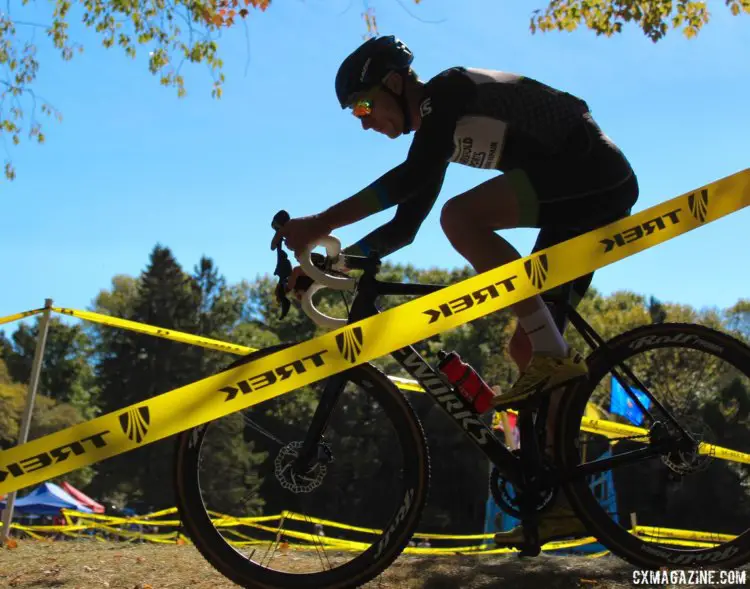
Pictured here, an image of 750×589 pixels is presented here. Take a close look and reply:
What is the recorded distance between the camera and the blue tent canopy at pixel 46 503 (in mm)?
29844

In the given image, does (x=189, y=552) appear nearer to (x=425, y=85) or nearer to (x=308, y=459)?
(x=308, y=459)

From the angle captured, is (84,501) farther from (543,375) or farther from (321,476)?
(543,375)

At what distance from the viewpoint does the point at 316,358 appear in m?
3.09

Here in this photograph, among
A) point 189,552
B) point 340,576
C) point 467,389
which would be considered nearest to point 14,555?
point 189,552

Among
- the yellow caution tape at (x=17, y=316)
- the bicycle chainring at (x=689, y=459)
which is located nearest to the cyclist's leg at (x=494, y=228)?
the bicycle chainring at (x=689, y=459)

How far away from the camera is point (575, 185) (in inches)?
134

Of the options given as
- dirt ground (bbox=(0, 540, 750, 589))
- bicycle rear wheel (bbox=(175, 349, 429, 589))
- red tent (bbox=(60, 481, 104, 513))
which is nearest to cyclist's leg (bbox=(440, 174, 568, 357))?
bicycle rear wheel (bbox=(175, 349, 429, 589))

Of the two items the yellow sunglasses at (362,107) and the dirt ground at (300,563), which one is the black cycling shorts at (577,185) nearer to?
the yellow sunglasses at (362,107)

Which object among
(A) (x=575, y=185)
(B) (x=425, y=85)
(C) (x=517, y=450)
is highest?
(B) (x=425, y=85)

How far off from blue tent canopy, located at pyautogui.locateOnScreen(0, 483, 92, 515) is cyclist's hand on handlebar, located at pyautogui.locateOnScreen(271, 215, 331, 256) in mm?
29996

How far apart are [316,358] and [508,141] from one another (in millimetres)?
1313

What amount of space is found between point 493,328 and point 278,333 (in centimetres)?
2178

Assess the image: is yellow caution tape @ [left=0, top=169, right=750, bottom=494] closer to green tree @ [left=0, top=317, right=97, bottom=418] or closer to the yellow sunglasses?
the yellow sunglasses

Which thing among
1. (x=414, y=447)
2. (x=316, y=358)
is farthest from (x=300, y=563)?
(x=316, y=358)
